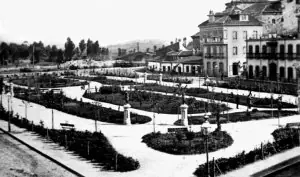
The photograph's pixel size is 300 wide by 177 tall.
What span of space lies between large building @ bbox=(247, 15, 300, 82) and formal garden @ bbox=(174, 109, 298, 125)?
17903 mm

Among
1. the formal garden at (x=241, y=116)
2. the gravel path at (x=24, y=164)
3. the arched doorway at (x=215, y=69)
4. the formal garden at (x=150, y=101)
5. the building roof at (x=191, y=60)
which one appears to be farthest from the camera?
the building roof at (x=191, y=60)

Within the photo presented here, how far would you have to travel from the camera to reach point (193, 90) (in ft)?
149

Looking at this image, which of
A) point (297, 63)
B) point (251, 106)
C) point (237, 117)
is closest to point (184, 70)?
point (297, 63)

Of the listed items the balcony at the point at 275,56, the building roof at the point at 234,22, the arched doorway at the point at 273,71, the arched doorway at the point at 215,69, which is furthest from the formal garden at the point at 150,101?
the building roof at the point at 234,22

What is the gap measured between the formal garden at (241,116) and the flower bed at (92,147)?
23.3 feet

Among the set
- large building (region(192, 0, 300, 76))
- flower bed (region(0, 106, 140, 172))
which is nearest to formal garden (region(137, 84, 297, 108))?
large building (region(192, 0, 300, 76))

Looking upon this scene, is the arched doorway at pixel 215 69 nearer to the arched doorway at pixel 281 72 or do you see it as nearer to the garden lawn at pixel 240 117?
the arched doorway at pixel 281 72

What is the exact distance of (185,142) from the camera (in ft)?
75.0

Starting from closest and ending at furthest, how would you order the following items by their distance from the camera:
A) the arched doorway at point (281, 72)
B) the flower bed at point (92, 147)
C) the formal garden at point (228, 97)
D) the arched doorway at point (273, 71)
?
the flower bed at point (92, 147)
the formal garden at point (228, 97)
the arched doorway at point (281, 72)
the arched doorway at point (273, 71)

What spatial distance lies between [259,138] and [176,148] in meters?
5.27

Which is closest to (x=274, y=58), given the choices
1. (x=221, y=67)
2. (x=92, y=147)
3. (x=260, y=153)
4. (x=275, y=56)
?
(x=275, y=56)

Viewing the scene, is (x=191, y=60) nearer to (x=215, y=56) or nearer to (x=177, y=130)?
(x=215, y=56)

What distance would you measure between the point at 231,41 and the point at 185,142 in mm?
40298

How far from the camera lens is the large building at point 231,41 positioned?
6056 cm
